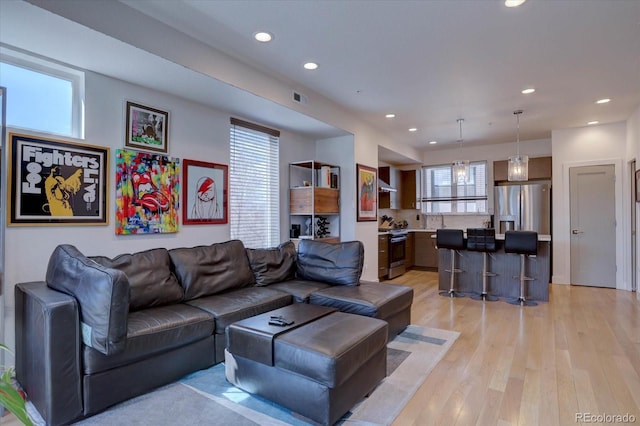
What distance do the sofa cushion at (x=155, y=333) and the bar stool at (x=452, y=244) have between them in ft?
12.2

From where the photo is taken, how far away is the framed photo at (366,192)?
5.32 metres

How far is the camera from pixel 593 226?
5.72 metres

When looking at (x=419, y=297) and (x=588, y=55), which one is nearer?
(x=588, y=55)

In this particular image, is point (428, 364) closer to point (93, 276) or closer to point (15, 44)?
point (93, 276)

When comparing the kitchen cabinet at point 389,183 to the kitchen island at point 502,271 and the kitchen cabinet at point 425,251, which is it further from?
the kitchen island at point 502,271

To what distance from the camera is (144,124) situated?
329 cm

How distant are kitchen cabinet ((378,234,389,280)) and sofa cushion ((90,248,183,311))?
12.5ft

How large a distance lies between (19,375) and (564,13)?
470 cm

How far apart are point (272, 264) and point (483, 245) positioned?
10.1ft

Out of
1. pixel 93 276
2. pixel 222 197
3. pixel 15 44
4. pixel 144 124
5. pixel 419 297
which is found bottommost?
pixel 419 297

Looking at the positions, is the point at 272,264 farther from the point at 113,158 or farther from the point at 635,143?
the point at 635,143

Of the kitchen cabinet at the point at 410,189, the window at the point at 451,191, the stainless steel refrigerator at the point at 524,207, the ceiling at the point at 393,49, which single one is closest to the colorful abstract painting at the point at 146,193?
the ceiling at the point at 393,49

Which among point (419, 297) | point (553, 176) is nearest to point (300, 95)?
point (419, 297)

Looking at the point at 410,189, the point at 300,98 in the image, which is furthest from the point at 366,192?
the point at 410,189
